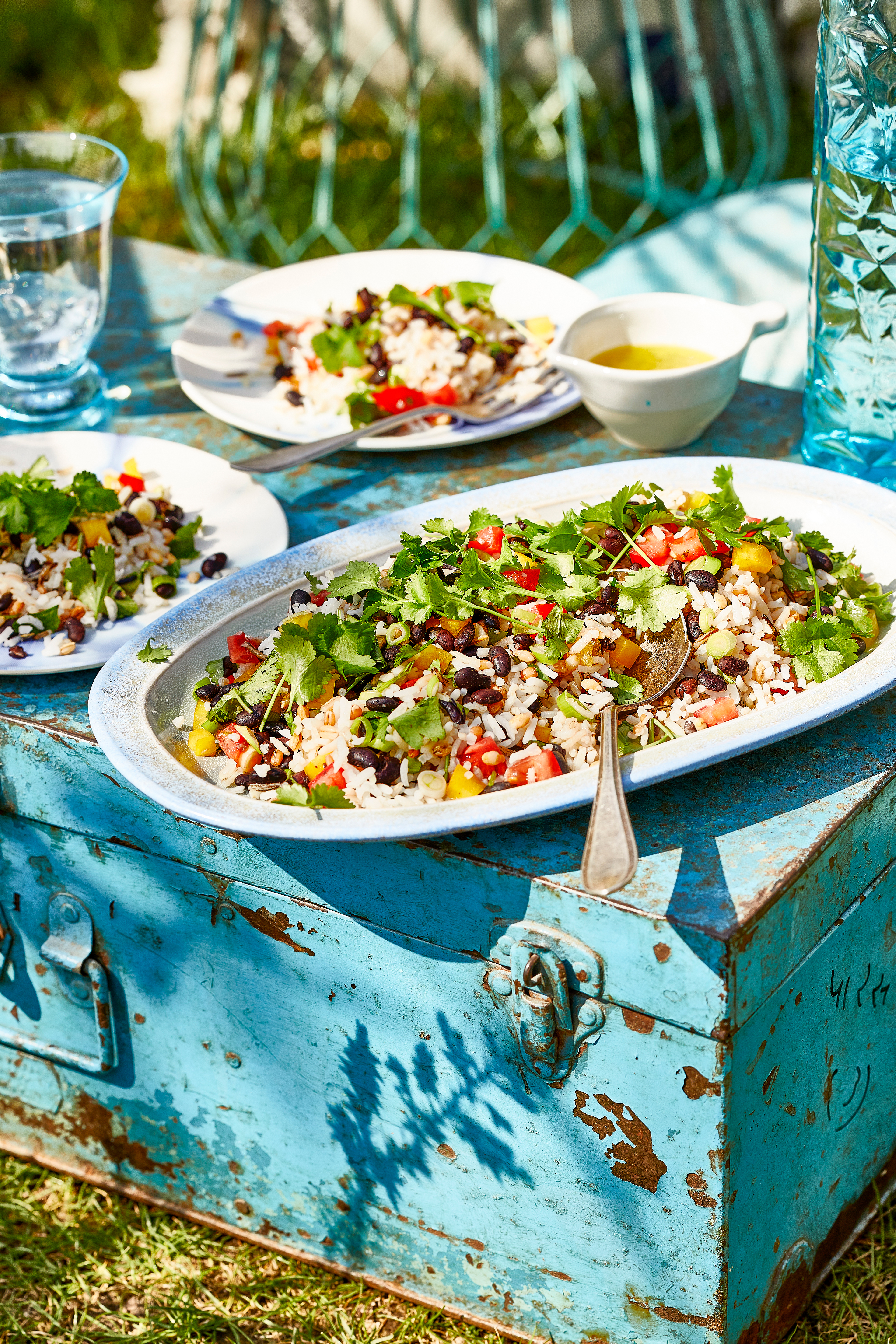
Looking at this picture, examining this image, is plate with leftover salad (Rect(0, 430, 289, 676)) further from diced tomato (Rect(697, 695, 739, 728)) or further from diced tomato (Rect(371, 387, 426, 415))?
diced tomato (Rect(697, 695, 739, 728))

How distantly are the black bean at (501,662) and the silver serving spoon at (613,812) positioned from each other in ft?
0.33

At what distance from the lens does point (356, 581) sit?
145 cm

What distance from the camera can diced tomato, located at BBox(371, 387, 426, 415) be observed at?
1978 millimetres

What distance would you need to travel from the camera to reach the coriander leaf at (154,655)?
57.1 inches

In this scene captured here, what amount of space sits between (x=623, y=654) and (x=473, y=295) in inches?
34.1

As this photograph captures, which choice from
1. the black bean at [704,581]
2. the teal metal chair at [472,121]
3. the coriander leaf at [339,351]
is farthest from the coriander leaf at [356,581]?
the teal metal chair at [472,121]

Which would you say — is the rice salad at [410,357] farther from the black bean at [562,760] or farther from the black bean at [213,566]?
the black bean at [562,760]

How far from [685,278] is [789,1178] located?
6.18ft

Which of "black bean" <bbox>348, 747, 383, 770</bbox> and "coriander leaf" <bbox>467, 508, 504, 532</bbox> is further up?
"coriander leaf" <bbox>467, 508, 504, 532</bbox>

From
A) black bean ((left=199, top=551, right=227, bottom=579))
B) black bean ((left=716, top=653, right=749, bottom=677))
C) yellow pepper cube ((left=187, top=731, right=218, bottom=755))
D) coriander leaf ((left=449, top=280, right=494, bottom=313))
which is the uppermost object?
coriander leaf ((left=449, top=280, right=494, bottom=313))

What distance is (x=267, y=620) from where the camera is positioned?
1540mm

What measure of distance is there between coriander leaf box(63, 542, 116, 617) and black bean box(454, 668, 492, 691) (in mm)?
518

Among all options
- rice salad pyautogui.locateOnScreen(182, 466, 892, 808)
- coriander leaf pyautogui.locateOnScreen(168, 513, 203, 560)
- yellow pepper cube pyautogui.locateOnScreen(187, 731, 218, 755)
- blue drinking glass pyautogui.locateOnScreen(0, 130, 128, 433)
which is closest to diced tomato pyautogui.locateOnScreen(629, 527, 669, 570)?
rice salad pyautogui.locateOnScreen(182, 466, 892, 808)

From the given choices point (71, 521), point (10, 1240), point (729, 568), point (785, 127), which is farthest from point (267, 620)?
point (785, 127)
